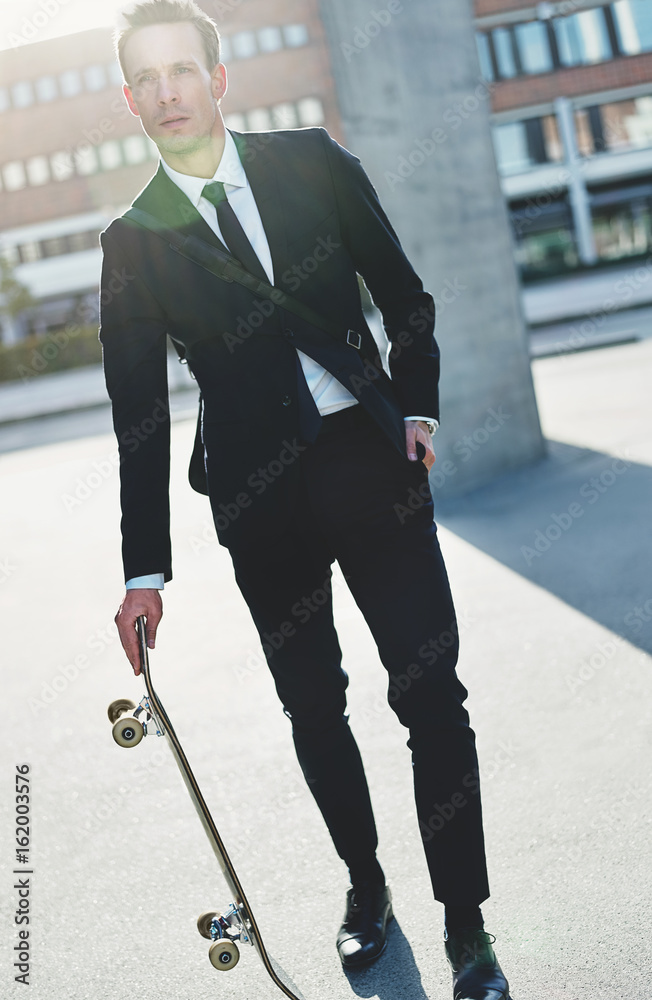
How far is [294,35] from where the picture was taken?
147ft

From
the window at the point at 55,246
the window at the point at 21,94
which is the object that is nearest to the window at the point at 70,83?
the window at the point at 21,94

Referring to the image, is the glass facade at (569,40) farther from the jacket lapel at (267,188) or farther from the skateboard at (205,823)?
the skateboard at (205,823)

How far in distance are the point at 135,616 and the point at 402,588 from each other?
580 mm

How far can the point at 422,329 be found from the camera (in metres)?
2.36

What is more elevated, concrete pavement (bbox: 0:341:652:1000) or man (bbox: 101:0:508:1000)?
man (bbox: 101:0:508:1000)

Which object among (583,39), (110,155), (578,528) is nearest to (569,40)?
(583,39)

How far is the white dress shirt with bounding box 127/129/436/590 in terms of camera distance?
2.27m

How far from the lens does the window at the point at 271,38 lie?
147 feet

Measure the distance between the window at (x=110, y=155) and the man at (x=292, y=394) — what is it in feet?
156

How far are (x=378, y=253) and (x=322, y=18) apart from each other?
18.4 feet

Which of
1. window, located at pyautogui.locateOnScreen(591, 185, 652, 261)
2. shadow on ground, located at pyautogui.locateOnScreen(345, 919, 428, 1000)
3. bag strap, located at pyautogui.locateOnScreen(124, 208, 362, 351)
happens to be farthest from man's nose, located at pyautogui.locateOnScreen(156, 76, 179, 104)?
window, located at pyautogui.locateOnScreen(591, 185, 652, 261)

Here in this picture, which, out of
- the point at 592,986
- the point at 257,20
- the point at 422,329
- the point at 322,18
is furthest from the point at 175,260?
the point at 257,20

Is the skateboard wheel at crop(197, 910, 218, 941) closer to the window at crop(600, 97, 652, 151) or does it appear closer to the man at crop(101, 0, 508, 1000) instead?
the man at crop(101, 0, 508, 1000)

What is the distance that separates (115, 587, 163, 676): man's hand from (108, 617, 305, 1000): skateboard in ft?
0.05
